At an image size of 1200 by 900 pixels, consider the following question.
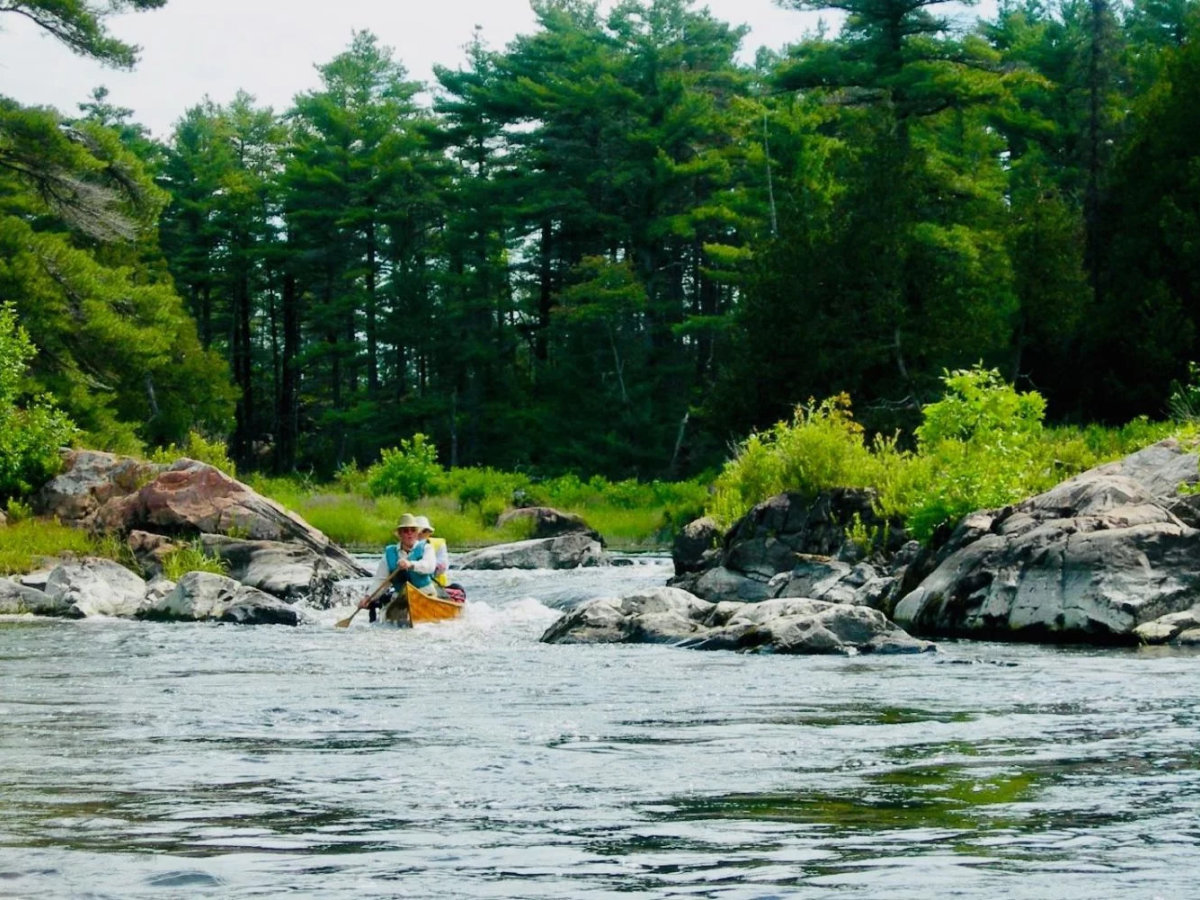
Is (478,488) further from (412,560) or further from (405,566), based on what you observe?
(405,566)

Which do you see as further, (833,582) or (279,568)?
(279,568)

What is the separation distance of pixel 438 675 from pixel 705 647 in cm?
290

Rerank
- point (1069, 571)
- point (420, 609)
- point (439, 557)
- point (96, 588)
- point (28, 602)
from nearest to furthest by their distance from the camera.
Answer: point (1069, 571)
point (420, 609)
point (439, 557)
point (28, 602)
point (96, 588)

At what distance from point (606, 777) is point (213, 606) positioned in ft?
38.9

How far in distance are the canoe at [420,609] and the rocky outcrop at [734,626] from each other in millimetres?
2208

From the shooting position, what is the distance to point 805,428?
69.9ft

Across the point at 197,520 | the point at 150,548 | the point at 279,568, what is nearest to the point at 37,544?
the point at 150,548

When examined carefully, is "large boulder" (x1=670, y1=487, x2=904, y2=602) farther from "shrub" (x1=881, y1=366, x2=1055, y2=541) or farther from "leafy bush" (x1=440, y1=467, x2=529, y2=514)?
"leafy bush" (x1=440, y1=467, x2=529, y2=514)

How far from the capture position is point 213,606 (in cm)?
1873

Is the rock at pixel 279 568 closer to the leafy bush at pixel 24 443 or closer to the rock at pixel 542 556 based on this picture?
the leafy bush at pixel 24 443

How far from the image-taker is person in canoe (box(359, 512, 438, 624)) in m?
18.6

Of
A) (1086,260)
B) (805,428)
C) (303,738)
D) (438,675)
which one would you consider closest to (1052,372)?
(1086,260)

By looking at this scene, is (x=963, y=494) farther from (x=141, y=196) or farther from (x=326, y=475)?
(x=326, y=475)

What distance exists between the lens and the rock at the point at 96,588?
19281 mm
